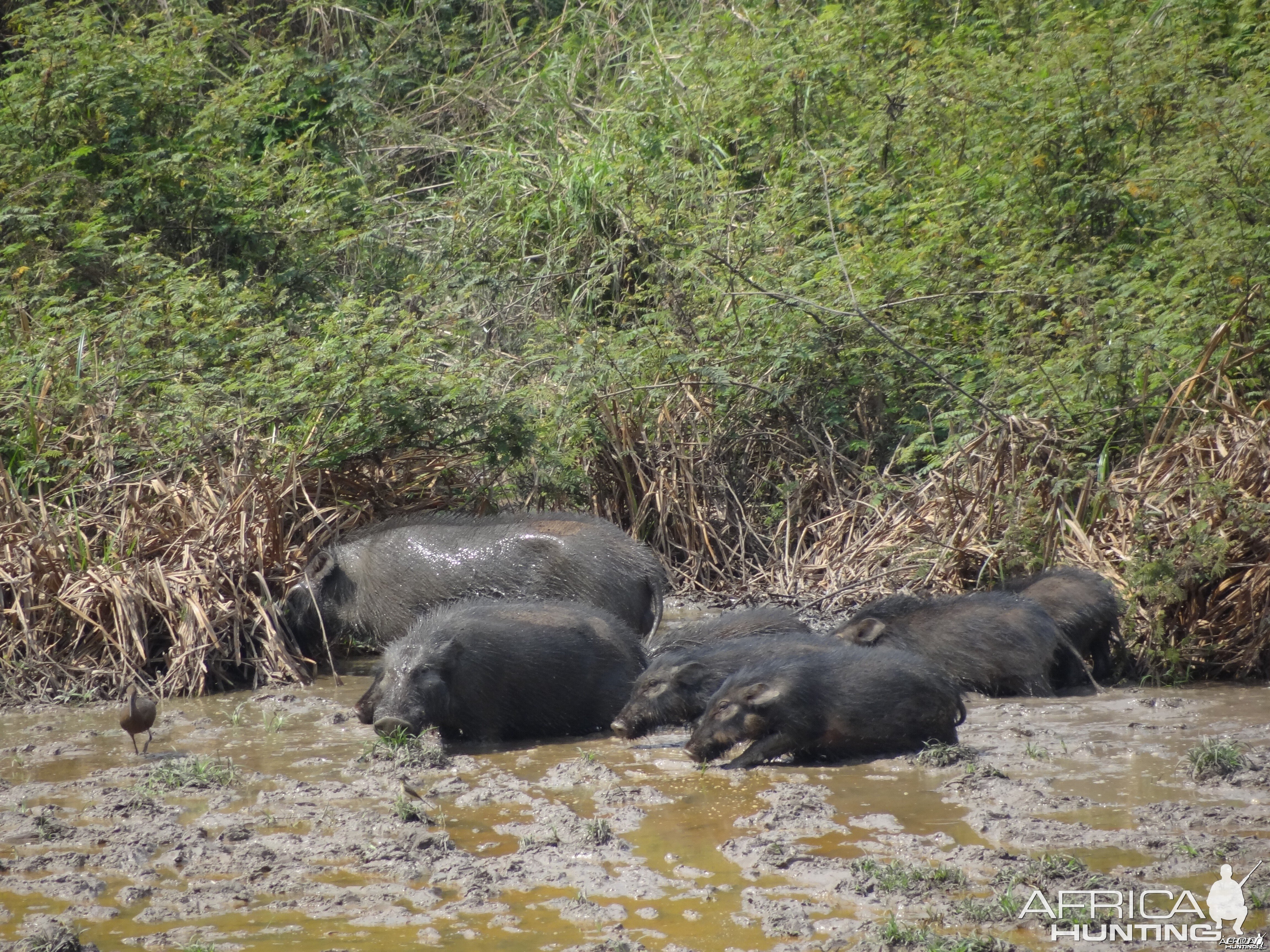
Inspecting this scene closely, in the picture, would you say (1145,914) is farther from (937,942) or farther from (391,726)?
(391,726)

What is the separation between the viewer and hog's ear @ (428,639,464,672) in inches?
204

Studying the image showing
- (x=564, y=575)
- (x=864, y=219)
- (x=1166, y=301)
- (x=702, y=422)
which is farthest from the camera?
(x=864, y=219)

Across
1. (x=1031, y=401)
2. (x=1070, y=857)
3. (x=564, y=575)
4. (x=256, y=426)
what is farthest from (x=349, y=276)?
(x=1070, y=857)

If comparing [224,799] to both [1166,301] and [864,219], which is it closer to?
[1166,301]

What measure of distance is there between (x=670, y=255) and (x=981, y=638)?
478 centimetres

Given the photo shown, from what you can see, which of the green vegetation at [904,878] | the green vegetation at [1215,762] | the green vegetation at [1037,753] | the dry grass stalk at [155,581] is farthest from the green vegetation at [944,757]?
the dry grass stalk at [155,581]

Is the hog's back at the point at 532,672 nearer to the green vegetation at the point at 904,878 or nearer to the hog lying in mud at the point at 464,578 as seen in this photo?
the hog lying in mud at the point at 464,578

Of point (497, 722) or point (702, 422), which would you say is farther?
point (702, 422)

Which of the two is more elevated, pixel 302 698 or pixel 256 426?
pixel 256 426

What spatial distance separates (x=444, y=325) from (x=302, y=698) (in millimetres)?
4337

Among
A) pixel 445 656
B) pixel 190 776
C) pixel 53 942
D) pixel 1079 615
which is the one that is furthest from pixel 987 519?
pixel 53 942

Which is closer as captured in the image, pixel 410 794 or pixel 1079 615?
pixel 410 794

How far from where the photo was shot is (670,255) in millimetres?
9703

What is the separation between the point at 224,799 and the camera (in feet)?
14.3
